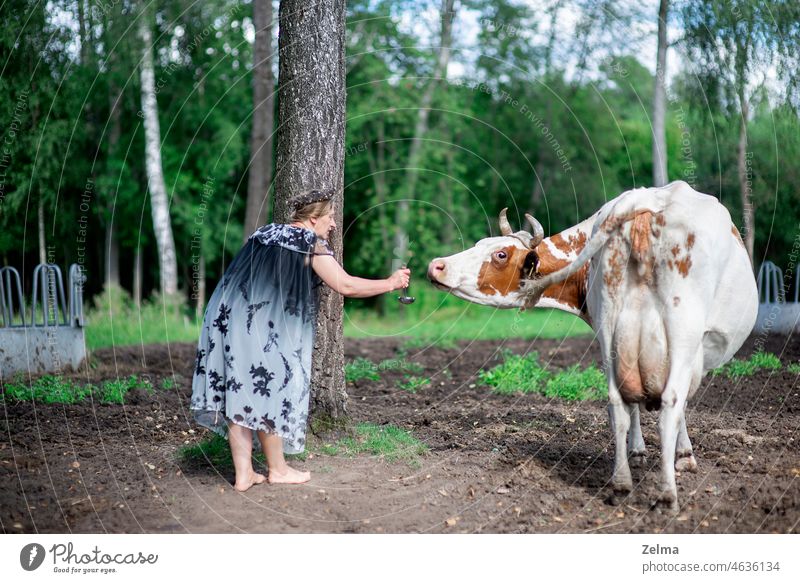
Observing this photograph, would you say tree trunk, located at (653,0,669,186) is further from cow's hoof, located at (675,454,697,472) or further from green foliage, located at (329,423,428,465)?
green foliage, located at (329,423,428,465)

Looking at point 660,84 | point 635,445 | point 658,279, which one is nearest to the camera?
point 658,279

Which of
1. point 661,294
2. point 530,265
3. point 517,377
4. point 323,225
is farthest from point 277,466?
point 517,377

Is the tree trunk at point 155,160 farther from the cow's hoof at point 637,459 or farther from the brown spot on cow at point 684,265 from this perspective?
the brown spot on cow at point 684,265

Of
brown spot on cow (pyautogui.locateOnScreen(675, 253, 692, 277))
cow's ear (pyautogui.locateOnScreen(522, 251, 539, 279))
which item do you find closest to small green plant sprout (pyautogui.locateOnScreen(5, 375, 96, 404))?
cow's ear (pyautogui.locateOnScreen(522, 251, 539, 279))

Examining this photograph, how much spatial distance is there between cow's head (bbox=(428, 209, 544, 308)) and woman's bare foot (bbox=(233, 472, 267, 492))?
73.8 inches

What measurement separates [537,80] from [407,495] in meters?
21.8

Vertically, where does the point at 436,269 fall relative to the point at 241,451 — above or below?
above

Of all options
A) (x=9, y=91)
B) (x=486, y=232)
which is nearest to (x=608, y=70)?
(x=486, y=232)

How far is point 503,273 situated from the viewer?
19.6ft

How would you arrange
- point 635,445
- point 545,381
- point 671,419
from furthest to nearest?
1. point 545,381
2. point 635,445
3. point 671,419

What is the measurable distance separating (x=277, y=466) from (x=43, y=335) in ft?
19.1

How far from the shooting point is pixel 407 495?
17.7 feet

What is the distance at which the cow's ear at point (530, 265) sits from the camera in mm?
5812

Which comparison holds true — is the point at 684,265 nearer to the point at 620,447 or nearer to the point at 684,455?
the point at 620,447
